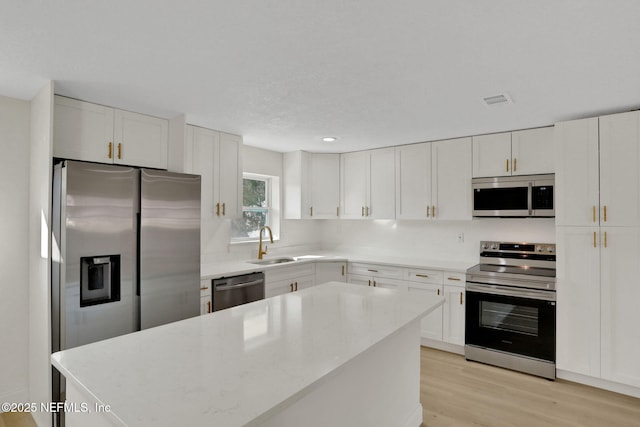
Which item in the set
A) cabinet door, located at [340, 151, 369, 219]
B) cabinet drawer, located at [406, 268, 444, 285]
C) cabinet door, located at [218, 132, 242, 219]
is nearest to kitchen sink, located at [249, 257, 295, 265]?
cabinet door, located at [218, 132, 242, 219]

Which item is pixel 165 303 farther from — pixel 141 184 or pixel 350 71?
pixel 350 71

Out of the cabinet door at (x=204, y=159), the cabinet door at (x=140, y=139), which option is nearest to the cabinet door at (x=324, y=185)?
the cabinet door at (x=204, y=159)

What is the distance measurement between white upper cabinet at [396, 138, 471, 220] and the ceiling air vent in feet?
3.79

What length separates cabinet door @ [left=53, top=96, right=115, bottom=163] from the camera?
250cm

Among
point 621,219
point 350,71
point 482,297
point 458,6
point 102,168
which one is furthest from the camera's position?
point 482,297

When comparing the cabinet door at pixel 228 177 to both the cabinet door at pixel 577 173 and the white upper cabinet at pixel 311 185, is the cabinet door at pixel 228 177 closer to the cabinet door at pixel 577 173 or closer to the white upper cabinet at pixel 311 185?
the white upper cabinet at pixel 311 185

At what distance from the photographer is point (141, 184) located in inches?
102

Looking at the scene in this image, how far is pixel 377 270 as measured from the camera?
164 inches

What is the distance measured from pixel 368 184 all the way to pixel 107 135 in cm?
296

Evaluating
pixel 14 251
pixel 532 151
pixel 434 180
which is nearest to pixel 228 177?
pixel 14 251

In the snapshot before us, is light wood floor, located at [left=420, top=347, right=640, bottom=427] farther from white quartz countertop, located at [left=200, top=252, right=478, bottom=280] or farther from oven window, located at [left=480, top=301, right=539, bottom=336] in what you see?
white quartz countertop, located at [left=200, top=252, right=478, bottom=280]

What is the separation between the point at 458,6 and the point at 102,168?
232cm

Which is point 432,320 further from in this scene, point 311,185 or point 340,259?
point 311,185

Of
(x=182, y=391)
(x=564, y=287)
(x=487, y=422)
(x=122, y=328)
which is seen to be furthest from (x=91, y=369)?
(x=564, y=287)
